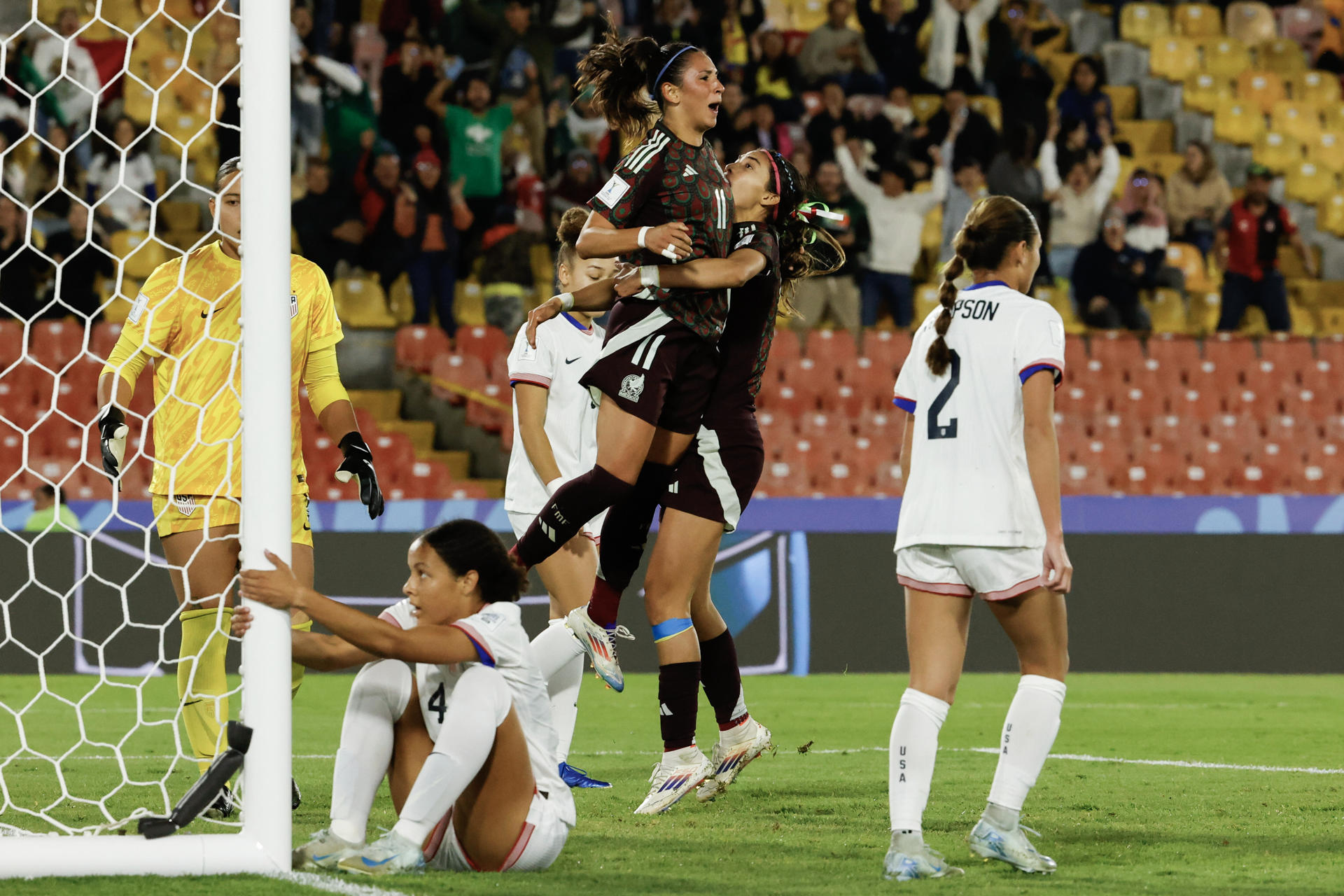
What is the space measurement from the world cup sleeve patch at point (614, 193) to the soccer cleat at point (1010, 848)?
1991 millimetres

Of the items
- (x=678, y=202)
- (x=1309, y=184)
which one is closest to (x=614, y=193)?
(x=678, y=202)

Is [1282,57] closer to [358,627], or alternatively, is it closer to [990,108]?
[990,108]

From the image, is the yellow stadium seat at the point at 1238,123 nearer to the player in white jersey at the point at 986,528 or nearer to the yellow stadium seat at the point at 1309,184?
the yellow stadium seat at the point at 1309,184

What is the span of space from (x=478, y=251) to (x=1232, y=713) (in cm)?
742

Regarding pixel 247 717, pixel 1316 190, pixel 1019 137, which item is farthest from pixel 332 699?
pixel 1316 190

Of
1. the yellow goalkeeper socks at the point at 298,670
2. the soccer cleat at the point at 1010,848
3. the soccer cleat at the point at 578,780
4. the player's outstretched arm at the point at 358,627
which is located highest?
the player's outstretched arm at the point at 358,627

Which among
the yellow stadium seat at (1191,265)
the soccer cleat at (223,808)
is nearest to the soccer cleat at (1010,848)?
the soccer cleat at (223,808)

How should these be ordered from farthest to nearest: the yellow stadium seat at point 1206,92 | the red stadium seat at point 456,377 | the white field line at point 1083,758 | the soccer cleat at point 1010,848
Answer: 1. the yellow stadium seat at point 1206,92
2. the red stadium seat at point 456,377
3. the white field line at point 1083,758
4. the soccer cleat at point 1010,848

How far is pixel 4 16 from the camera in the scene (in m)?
14.3

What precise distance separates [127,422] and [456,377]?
6.39m

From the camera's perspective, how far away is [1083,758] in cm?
616

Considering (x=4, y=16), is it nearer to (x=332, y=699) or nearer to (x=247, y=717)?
(x=332, y=699)

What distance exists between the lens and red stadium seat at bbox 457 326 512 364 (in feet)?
40.3

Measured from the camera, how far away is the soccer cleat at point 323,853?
3.42m
